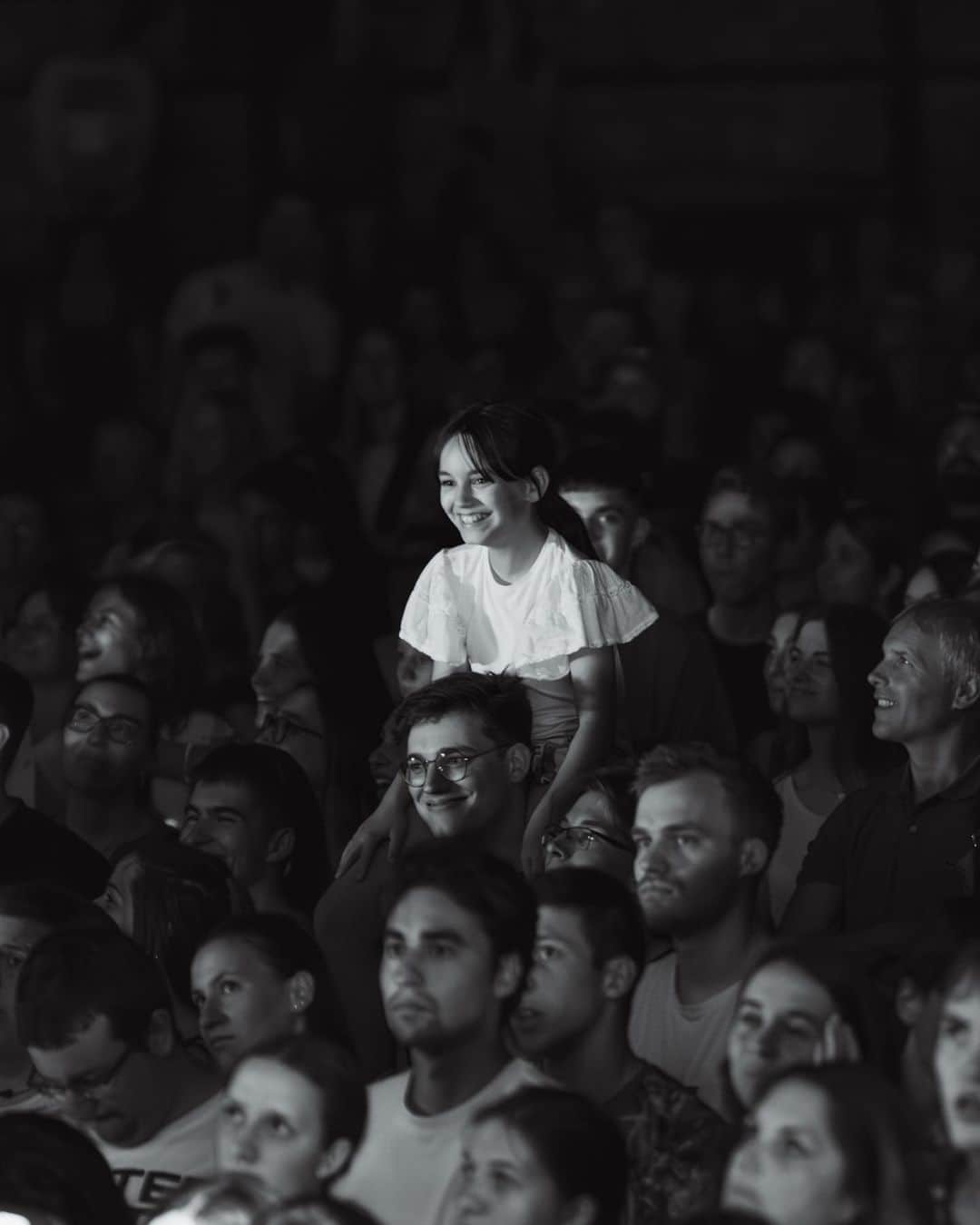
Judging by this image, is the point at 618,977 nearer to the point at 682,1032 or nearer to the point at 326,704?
the point at 682,1032

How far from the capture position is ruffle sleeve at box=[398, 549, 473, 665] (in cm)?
529

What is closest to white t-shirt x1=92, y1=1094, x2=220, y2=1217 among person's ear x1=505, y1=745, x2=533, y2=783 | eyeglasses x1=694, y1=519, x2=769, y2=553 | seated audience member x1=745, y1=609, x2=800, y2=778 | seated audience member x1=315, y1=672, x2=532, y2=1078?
seated audience member x1=315, y1=672, x2=532, y2=1078

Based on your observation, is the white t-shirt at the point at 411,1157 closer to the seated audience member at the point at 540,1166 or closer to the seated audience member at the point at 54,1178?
the seated audience member at the point at 540,1166

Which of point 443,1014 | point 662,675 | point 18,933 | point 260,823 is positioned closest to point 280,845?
point 260,823

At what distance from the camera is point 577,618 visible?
16.8 ft

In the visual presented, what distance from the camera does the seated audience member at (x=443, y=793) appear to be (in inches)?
198

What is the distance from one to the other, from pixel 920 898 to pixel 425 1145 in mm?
1261

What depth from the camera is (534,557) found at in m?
5.21

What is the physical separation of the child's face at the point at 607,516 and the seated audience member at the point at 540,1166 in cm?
248

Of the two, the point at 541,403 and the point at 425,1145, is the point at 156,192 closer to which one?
the point at 541,403

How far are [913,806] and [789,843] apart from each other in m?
0.50

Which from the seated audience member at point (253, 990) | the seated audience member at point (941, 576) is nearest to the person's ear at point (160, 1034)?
the seated audience member at point (253, 990)

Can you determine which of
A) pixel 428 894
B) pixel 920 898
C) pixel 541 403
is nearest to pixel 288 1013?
pixel 428 894

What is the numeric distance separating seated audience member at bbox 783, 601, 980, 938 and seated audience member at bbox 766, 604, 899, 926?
38 cm
